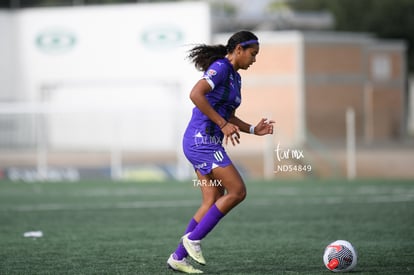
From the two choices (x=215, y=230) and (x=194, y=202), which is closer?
(x=215, y=230)

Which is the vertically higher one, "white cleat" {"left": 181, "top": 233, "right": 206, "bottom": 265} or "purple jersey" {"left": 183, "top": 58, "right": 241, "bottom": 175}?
"purple jersey" {"left": 183, "top": 58, "right": 241, "bottom": 175}

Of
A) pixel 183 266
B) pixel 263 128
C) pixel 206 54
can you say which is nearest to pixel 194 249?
pixel 183 266

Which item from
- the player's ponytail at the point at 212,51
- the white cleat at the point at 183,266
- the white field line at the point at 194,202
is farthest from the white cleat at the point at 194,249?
the white field line at the point at 194,202

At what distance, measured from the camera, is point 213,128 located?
8859 millimetres

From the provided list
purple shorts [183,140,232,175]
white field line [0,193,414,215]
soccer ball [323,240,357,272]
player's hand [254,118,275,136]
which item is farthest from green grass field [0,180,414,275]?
player's hand [254,118,275,136]

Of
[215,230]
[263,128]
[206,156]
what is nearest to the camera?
[206,156]

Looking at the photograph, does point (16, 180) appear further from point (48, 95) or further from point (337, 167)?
point (48, 95)

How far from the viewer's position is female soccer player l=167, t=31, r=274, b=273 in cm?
866

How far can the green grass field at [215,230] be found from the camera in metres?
9.45

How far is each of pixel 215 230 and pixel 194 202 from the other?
16.0 ft

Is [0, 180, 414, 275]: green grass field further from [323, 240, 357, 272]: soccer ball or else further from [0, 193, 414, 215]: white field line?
[323, 240, 357, 272]: soccer ball

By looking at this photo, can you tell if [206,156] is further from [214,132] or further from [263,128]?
[263,128]

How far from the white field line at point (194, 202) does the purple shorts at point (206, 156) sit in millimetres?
8167

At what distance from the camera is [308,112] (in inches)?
1508
